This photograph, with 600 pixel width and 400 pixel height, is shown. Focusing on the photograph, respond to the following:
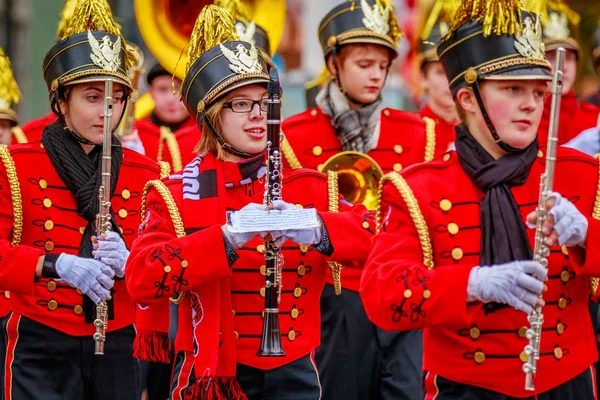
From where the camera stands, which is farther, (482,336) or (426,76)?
(426,76)

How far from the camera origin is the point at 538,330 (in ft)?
17.5

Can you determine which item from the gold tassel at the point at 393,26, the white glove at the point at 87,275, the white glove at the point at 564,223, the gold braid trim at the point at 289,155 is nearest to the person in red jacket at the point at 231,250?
the white glove at the point at 87,275

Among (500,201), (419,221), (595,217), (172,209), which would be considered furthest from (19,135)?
(595,217)

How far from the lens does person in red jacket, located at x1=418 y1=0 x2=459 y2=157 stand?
9.60 meters

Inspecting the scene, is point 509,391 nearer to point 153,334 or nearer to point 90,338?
point 153,334

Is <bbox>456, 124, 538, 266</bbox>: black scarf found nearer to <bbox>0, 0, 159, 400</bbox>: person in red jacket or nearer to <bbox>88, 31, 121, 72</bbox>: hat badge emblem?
<bbox>0, 0, 159, 400</bbox>: person in red jacket

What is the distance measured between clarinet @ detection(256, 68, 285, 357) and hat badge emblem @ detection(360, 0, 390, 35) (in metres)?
2.77

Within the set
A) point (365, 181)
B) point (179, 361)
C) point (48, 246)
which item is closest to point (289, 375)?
point (179, 361)

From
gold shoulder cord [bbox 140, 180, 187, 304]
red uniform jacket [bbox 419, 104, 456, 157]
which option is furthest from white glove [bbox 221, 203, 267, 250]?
red uniform jacket [bbox 419, 104, 456, 157]

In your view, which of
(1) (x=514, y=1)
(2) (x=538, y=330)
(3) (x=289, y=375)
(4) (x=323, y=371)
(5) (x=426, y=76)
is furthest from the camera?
(5) (x=426, y=76)

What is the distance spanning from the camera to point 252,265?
251 inches

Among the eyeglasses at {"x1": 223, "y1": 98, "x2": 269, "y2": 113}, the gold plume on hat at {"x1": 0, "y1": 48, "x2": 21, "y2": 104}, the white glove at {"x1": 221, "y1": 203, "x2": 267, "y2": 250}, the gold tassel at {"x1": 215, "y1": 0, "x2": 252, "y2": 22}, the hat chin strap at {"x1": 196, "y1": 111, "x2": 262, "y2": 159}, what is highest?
the gold tassel at {"x1": 215, "y1": 0, "x2": 252, "y2": 22}

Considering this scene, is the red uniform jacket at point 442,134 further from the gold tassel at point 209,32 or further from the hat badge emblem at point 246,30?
the gold tassel at point 209,32

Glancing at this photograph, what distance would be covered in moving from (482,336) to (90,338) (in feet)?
7.48
